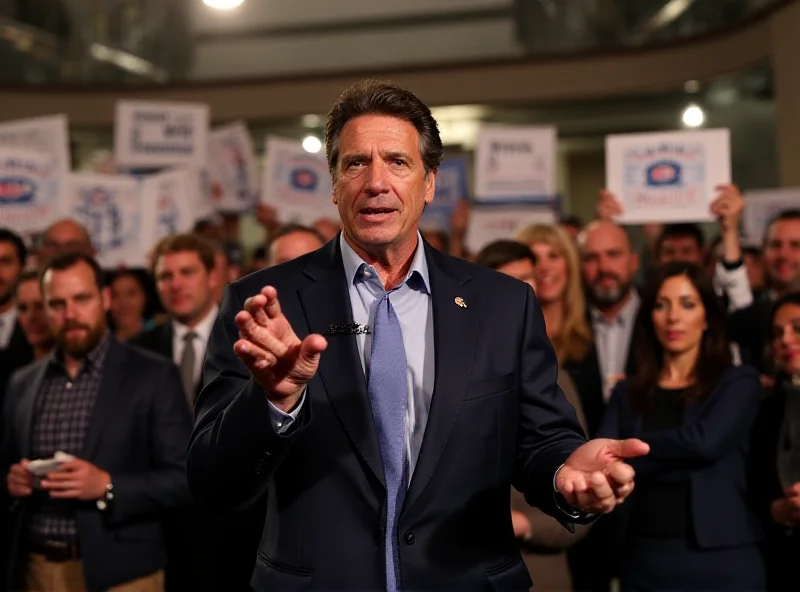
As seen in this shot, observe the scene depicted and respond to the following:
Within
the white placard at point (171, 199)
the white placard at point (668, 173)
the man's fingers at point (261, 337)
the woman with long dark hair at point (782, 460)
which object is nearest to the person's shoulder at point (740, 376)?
the woman with long dark hair at point (782, 460)

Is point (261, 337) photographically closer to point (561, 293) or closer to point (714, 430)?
point (714, 430)

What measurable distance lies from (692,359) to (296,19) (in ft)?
24.6

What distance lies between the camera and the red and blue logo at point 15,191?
5199 mm

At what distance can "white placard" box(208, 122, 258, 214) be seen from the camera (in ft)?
21.3

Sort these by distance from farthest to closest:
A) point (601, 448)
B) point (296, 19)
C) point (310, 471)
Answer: point (296, 19), point (310, 471), point (601, 448)

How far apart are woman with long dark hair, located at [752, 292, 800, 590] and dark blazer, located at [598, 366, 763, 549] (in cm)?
8

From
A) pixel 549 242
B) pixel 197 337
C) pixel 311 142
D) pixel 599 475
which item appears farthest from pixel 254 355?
pixel 311 142

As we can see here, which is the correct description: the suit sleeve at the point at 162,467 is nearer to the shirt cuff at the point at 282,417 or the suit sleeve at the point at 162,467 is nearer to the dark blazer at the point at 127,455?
the dark blazer at the point at 127,455

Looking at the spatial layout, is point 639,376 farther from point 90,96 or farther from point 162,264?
point 90,96

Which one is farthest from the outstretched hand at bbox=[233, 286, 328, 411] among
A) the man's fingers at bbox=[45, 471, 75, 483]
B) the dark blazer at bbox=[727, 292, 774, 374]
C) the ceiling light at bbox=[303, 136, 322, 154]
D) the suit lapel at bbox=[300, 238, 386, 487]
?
the ceiling light at bbox=[303, 136, 322, 154]

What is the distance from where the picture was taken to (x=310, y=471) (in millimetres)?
1744

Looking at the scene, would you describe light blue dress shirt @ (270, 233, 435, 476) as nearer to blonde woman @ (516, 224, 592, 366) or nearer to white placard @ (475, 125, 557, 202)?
blonde woman @ (516, 224, 592, 366)

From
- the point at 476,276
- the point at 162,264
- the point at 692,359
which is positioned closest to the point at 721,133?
the point at 692,359

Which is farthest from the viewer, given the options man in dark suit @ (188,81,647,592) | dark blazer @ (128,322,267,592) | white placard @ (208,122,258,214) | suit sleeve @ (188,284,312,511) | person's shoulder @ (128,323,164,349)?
white placard @ (208,122,258,214)
